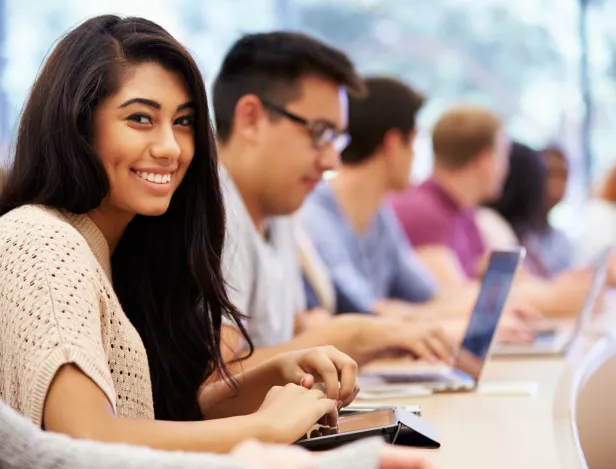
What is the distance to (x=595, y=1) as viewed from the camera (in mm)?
6652

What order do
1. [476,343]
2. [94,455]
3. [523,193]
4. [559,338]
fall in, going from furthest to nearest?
[523,193] → [559,338] → [476,343] → [94,455]

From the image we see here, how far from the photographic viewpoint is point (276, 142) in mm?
2275

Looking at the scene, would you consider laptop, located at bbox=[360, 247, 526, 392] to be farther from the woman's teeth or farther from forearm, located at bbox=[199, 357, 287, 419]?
the woman's teeth

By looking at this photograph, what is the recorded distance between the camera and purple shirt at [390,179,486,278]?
4.25 metres

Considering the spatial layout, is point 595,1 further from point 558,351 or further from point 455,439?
point 455,439

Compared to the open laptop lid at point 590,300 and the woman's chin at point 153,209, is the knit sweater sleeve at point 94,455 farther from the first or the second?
the open laptop lid at point 590,300

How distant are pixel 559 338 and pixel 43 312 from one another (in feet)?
6.54

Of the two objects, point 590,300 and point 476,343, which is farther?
point 590,300

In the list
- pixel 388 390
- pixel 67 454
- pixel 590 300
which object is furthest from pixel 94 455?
pixel 590 300

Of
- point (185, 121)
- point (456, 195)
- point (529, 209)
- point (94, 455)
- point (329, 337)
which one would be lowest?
→ point (529, 209)

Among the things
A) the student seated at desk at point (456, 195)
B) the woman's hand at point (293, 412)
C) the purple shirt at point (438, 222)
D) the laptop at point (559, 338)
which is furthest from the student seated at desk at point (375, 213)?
the woman's hand at point (293, 412)

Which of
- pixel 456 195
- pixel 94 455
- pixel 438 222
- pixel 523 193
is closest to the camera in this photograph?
pixel 94 455

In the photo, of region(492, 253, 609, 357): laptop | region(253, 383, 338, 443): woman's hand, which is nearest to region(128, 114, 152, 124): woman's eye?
region(253, 383, 338, 443): woman's hand

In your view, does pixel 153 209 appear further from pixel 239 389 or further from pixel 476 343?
pixel 476 343
